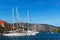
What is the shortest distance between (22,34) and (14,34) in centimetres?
938

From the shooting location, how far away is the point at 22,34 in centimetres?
19238

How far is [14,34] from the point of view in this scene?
608ft

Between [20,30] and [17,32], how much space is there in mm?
5699

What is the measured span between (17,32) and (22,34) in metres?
4.62

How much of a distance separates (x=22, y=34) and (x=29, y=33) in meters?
6.40

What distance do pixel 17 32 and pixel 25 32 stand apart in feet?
24.2

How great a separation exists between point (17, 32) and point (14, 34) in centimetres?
821

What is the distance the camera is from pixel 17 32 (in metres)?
193

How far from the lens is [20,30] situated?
650 feet

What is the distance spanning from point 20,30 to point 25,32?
501 cm

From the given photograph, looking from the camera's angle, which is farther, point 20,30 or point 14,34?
point 20,30

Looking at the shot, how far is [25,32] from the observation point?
644ft
